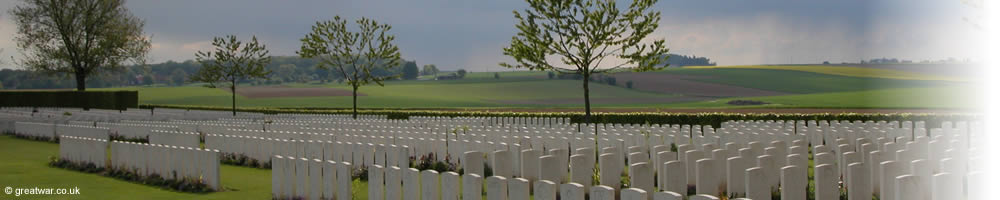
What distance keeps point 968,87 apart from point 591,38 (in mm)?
63238

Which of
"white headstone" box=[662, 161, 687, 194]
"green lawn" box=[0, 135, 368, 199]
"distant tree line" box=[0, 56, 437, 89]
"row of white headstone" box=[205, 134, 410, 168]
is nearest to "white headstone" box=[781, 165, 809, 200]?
"white headstone" box=[662, 161, 687, 194]

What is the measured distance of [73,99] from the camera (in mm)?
46812

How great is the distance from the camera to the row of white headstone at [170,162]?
969 cm

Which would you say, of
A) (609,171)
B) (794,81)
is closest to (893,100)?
(794,81)

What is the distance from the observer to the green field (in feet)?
203

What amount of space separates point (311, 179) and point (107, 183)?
4.69 metres

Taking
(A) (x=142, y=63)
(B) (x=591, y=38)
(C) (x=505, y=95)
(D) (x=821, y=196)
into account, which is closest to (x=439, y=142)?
(D) (x=821, y=196)

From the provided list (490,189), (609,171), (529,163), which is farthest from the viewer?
(529,163)

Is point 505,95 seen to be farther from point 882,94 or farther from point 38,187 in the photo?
point 38,187

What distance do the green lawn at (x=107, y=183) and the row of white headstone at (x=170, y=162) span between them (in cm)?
27

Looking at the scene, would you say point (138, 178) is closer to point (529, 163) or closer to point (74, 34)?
point (529, 163)

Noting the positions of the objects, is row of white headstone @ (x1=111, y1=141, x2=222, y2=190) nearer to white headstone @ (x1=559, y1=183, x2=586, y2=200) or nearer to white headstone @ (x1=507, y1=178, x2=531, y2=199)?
white headstone @ (x1=507, y1=178, x2=531, y2=199)

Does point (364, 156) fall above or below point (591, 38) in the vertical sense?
below

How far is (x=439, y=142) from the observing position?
12.4 meters
